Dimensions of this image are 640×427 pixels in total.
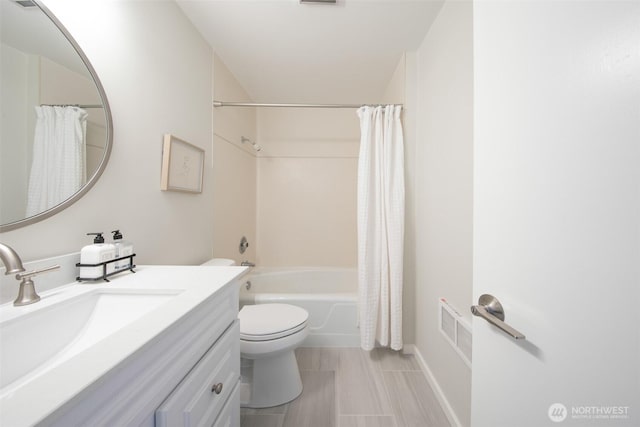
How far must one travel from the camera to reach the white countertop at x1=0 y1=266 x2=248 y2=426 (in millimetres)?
291

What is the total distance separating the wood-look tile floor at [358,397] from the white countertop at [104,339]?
37.7 inches

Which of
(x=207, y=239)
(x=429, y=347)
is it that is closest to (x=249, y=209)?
(x=207, y=239)

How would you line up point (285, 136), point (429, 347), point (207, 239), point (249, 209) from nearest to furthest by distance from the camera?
1. point (429, 347)
2. point (207, 239)
3. point (249, 209)
4. point (285, 136)

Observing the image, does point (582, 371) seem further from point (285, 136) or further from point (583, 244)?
point (285, 136)

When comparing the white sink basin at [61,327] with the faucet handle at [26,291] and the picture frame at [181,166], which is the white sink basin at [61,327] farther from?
the picture frame at [181,166]

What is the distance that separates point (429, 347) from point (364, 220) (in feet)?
3.08

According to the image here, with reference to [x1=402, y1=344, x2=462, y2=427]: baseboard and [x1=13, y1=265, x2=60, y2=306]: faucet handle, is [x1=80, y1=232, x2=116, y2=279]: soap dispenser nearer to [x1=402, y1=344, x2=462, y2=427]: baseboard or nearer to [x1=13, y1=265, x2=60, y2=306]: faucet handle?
[x1=13, y1=265, x2=60, y2=306]: faucet handle

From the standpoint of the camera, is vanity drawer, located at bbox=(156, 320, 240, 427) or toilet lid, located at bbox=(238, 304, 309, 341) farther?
toilet lid, located at bbox=(238, 304, 309, 341)

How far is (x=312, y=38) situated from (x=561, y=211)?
5.72ft

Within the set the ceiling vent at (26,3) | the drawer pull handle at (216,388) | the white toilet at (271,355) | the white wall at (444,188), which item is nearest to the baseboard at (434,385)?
the white wall at (444,188)

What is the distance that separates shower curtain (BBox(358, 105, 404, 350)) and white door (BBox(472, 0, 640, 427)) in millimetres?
1117

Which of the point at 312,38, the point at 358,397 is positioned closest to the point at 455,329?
the point at 358,397

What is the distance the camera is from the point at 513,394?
0.48 meters

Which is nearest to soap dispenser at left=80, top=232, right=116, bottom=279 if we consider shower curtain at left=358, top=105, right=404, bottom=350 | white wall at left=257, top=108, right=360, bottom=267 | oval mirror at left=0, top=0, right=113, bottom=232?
oval mirror at left=0, top=0, right=113, bottom=232
